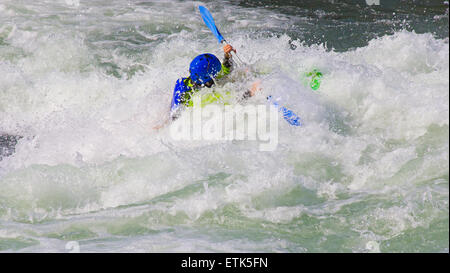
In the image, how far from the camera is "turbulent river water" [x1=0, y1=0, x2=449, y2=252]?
12.0 ft

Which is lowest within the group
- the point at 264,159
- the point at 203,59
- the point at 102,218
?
the point at 102,218

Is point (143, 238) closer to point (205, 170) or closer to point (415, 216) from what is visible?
point (205, 170)

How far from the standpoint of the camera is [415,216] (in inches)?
143

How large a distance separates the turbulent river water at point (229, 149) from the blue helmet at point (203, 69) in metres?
0.30

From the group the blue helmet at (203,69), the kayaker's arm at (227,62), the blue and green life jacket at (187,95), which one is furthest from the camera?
the kayaker's arm at (227,62)

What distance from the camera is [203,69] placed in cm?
571

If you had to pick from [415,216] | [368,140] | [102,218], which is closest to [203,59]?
[368,140]

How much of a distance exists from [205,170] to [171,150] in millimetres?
568

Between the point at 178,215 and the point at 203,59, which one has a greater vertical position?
the point at 203,59

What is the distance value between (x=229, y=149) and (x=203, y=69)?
121 centimetres

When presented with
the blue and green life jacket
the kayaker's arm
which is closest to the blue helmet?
the blue and green life jacket

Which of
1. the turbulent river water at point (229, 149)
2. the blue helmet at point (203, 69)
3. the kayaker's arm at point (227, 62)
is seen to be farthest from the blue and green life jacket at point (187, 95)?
the kayaker's arm at point (227, 62)

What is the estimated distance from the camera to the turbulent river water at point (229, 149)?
144 inches

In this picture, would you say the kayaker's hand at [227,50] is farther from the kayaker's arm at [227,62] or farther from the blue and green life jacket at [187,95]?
the blue and green life jacket at [187,95]
